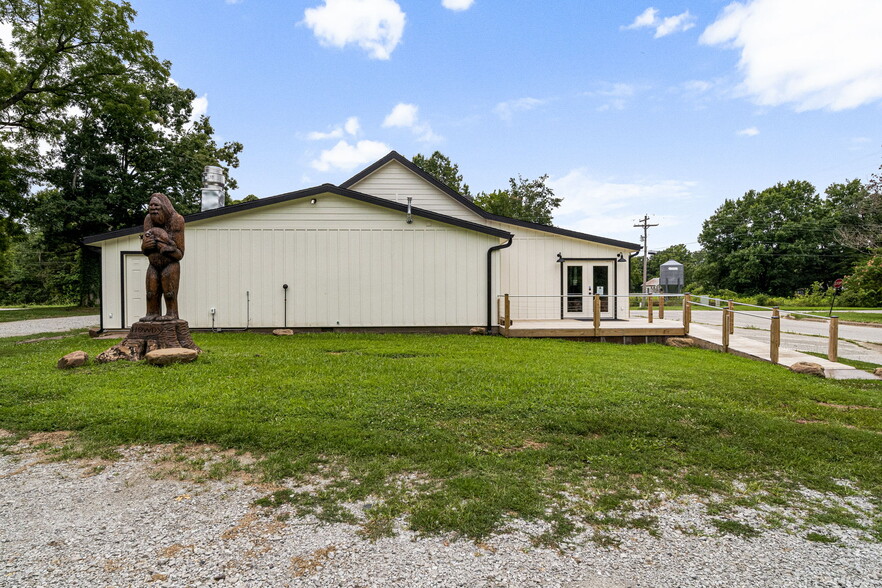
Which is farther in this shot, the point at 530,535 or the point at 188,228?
the point at 188,228

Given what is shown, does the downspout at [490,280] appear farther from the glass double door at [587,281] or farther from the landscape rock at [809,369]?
the landscape rock at [809,369]

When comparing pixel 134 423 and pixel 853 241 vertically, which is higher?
pixel 853 241

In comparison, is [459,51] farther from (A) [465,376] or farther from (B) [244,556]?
(B) [244,556]

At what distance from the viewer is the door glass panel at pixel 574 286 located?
13.2m

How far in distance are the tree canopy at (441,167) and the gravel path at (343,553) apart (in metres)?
37.1

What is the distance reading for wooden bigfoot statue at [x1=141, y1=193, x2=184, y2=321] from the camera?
7133 mm

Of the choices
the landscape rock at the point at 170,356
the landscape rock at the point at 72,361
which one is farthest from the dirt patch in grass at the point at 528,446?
the landscape rock at the point at 72,361

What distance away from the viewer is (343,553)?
81.7 inches

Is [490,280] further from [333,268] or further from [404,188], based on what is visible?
[404,188]

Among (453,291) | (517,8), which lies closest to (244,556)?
(453,291)

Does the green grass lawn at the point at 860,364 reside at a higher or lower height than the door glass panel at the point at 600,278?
lower

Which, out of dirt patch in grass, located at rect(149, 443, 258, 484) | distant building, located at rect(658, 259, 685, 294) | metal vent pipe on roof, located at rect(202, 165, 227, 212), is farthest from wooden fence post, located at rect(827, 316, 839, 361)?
distant building, located at rect(658, 259, 685, 294)

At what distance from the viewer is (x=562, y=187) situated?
124 feet

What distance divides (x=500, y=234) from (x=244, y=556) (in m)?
9.41
